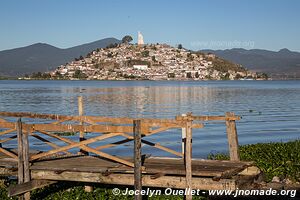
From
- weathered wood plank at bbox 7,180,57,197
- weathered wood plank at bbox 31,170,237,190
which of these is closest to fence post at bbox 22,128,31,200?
weathered wood plank at bbox 7,180,57,197

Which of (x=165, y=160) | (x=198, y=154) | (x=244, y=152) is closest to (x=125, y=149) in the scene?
(x=198, y=154)

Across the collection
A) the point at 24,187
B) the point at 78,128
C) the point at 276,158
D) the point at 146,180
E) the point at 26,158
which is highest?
the point at 78,128

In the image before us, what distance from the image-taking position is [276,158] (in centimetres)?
1834

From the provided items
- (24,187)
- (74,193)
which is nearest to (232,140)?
(74,193)

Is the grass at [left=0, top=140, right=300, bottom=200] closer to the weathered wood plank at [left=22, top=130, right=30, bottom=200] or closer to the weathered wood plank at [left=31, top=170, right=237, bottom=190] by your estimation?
the weathered wood plank at [left=31, top=170, right=237, bottom=190]

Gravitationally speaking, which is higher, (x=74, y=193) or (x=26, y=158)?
(x=26, y=158)

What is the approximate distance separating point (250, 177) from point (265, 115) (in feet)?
123

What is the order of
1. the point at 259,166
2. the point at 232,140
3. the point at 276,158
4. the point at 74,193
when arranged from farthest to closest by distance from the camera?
the point at 276,158, the point at 259,166, the point at 74,193, the point at 232,140

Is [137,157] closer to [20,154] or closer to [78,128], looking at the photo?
[78,128]

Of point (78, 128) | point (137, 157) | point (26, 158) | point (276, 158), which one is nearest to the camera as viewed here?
point (137, 157)

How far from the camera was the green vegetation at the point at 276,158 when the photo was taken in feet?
52.2

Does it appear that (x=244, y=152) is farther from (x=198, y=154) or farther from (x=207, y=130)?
(x=207, y=130)

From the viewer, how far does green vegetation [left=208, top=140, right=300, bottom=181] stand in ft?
52.2

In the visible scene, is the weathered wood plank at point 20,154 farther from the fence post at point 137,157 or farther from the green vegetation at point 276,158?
the green vegetation at point 276,158
